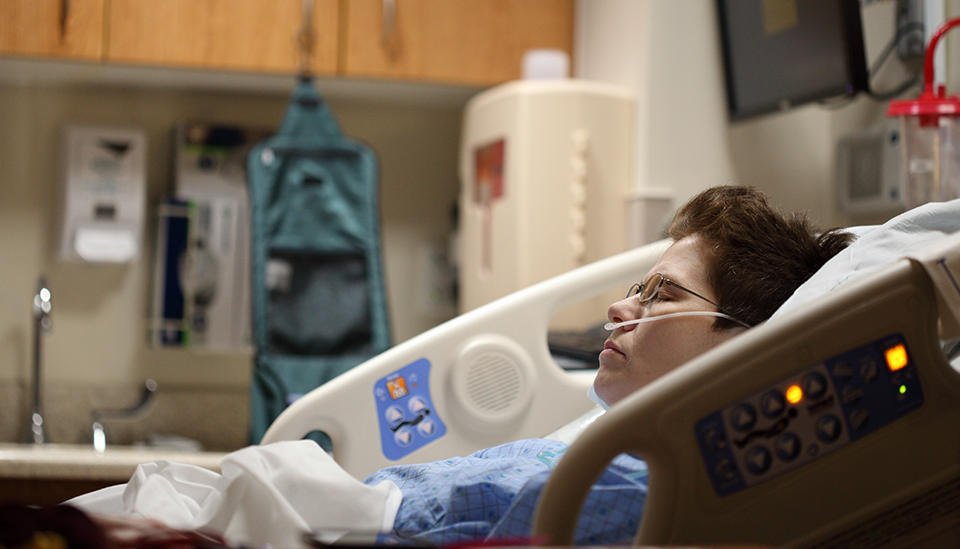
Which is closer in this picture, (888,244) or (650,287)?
(888,244)

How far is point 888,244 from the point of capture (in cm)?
96

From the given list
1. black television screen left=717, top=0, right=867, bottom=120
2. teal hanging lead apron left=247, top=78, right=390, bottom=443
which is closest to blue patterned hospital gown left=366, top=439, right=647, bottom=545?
black television screen left=717, top=0, right=867, bottom=120

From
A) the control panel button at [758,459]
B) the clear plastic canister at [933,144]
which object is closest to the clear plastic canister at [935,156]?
the clear plastic canister at [933,144]

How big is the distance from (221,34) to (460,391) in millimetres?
1323

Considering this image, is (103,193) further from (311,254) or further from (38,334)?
(311,254)

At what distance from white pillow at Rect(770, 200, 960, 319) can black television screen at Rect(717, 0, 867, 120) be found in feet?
2.61

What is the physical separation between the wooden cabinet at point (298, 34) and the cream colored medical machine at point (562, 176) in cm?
22

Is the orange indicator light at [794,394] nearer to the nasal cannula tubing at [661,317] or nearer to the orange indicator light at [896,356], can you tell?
the orange indicator light at [896,356]

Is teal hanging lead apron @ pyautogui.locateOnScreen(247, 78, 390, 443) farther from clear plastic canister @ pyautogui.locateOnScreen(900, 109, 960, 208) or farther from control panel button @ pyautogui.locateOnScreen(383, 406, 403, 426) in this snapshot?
clear plastic canister @ pyautogui.locateOnScreen(900, 109, 960, 208)

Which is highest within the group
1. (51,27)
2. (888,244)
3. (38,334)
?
(51,27)

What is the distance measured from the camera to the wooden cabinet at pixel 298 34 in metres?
2.18

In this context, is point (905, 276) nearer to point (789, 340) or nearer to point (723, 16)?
point (789, 340)

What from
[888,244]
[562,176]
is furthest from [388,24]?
[888,244]

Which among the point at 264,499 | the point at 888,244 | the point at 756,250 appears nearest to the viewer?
the point at 264,499
